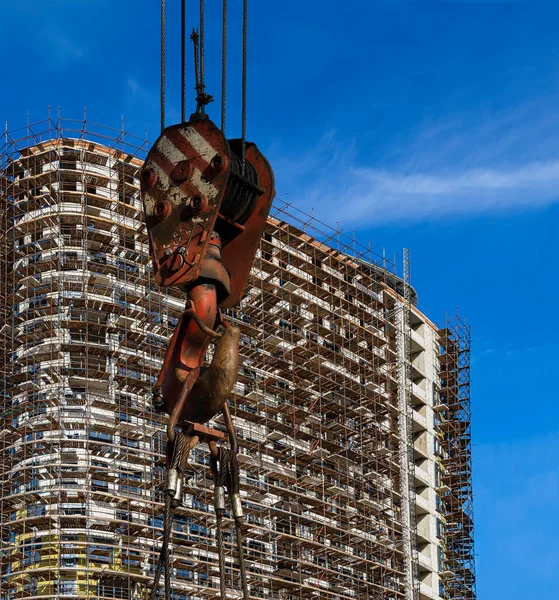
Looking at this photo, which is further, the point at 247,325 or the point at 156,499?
the point at 247,325

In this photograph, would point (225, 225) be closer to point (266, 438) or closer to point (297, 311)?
point (266, 438)

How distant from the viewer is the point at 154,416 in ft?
177

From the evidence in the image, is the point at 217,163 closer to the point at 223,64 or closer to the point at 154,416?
the point at 223,64

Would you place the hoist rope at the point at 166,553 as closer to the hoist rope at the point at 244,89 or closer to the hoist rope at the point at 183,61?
the hoist rope at the point at 244,89

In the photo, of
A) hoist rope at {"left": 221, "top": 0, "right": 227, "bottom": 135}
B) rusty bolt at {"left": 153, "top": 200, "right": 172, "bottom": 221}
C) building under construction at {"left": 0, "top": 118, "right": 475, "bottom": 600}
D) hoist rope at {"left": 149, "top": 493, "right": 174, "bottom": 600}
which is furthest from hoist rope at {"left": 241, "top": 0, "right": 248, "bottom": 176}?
building under construction at {"left": 0, "top": 118, "right": 475, "bottom": 600}

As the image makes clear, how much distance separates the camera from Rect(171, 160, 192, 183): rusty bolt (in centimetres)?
967

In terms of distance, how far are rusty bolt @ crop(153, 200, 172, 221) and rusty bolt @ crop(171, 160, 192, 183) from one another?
19cm

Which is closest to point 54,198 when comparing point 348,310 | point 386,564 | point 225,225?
point 348,310

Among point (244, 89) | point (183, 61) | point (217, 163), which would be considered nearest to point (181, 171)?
point (217, 163)

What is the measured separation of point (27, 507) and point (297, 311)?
19053 millimetres

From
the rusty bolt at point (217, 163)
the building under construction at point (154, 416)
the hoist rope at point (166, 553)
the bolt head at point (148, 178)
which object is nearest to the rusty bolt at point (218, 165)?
the rusty bolt at point (217, 163)

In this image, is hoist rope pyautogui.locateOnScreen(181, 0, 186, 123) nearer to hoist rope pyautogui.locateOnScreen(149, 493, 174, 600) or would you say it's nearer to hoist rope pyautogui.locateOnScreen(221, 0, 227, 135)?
hoist rope pyautogui.locateOnScreen(221, 0, 227, 135)

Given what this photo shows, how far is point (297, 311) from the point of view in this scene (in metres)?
65.1

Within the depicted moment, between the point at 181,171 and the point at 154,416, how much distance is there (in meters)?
44.7
